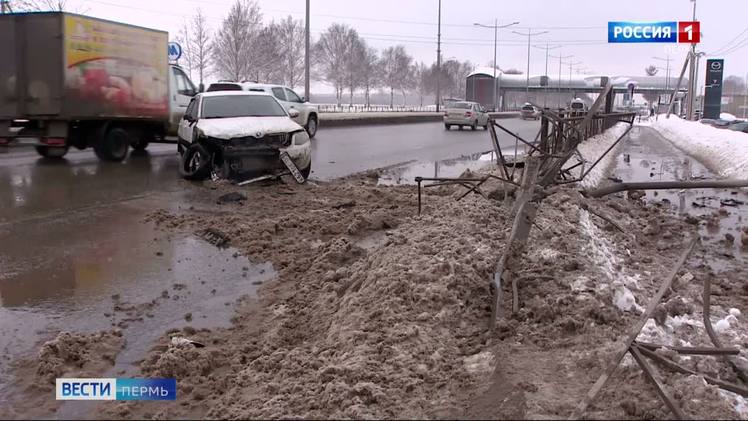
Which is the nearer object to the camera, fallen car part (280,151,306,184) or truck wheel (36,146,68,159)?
fallen car part (280,151,306,184)

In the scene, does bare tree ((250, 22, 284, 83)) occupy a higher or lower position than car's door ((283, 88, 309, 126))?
higher

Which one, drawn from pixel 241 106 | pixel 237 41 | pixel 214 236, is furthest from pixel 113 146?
pixel 237 41

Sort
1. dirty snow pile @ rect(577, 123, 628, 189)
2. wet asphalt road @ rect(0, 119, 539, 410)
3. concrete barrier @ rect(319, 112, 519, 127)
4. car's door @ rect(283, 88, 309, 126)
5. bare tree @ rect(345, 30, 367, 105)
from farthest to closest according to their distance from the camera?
bare tree @ rect(345, 30, 367, 105), concrete barrier @ rect(319, 112, 519, 127), car's door @ rect(283, 88, 309, 126), dirty snow pile @ rect(577, 123, 628, 189), wet asphalt road @ rect(0, 119, 539, 410)

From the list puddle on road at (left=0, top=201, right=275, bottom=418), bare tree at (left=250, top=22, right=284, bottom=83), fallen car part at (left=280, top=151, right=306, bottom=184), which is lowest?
puddle on road at (left=0, top=201, right=275, bottom=418)

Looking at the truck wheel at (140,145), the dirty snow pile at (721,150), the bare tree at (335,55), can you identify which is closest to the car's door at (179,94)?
the truck wheel at (140,145)

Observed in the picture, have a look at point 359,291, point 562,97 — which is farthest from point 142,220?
point 562,97

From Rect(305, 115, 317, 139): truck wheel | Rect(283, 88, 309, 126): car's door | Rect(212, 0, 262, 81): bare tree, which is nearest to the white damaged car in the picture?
Rect(283, 88, 309, 126): car's door

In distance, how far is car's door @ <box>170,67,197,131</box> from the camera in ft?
52.9

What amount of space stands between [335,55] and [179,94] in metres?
61.8

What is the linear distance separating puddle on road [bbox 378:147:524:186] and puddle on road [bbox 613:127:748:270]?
2739mm

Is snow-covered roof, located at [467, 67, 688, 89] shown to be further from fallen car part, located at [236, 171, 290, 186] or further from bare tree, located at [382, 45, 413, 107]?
fallen car part, located at [236, 171, 290, 186]

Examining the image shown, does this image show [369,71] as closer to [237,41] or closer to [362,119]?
[237,41]

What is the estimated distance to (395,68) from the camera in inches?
3595

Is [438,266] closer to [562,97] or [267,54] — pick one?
[267,54]
